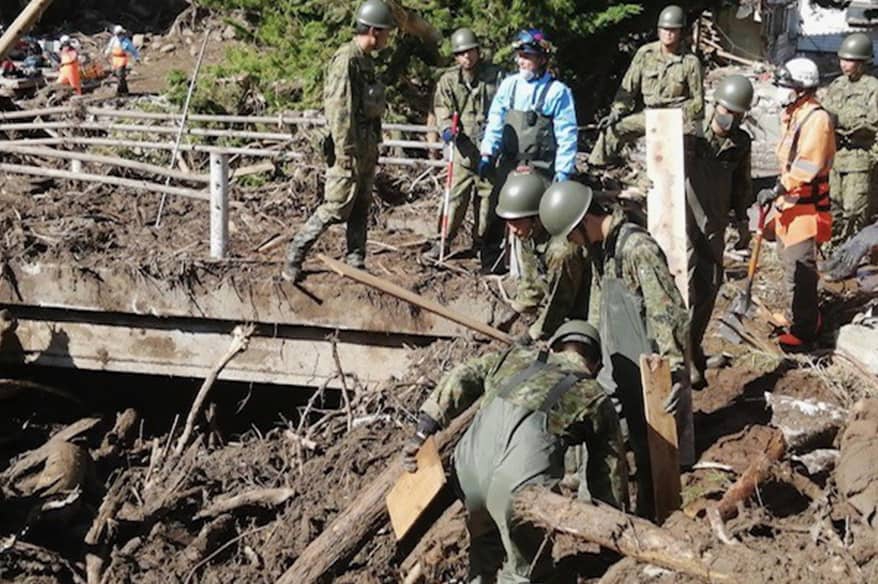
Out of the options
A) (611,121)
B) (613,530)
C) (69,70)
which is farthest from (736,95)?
(69,70)

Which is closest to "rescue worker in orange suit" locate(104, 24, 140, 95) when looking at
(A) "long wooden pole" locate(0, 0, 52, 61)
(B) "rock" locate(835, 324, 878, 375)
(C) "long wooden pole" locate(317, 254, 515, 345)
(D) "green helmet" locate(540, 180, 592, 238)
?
(C) "long wooden pole" locate(317, 254, 515, 345)

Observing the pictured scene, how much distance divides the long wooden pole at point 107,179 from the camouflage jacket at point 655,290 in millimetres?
4977

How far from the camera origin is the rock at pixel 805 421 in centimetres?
665

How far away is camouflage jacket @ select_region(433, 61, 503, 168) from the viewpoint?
30.0 feet

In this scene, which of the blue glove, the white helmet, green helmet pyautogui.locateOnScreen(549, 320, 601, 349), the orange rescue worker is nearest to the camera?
green helmet pyautogui.locateOnScreen(549, 320, 601, 349)

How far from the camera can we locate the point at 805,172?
7.64m

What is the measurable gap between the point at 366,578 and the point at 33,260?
15.3 ft

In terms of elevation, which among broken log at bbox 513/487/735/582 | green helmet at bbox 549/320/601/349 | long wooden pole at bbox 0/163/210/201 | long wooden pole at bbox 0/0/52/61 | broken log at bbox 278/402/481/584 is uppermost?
long wooden pole at bbox 0/0/52/61

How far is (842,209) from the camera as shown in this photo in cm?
1002

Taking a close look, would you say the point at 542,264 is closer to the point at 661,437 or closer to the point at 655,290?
the point at 655,290

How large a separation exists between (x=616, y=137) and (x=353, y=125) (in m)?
2.86

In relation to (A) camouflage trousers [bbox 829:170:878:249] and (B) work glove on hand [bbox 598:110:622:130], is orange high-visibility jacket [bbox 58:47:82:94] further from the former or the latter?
(A) camouflage trousers [bbox 829:170:878:249]

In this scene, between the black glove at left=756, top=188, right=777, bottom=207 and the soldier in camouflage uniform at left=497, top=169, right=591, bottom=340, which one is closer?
the soldier in camouflage uniform at left=497, top=169, right=591, bottom=340

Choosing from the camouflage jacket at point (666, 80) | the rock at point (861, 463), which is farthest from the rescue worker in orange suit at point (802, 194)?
the camouflage jacket at point (666, 80)
